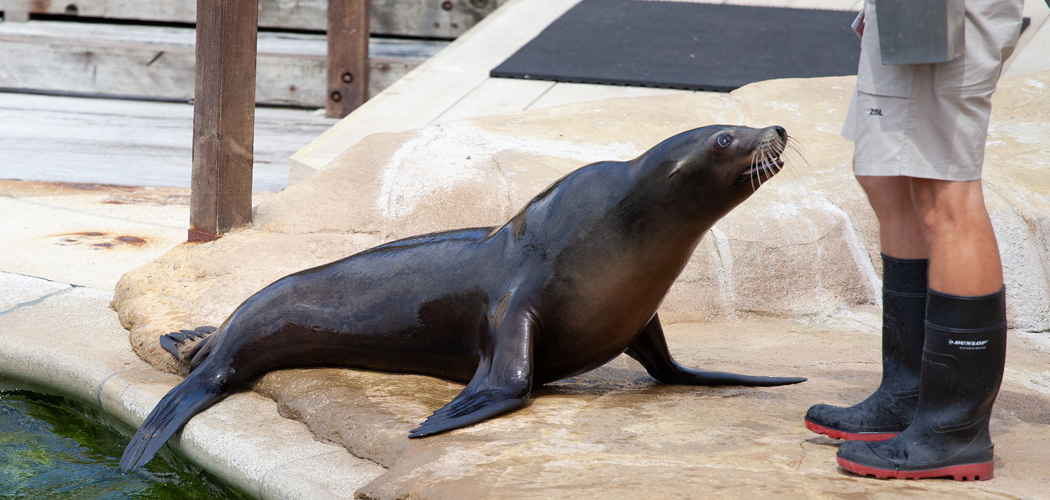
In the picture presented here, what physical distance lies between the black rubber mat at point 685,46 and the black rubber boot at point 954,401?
4.58 meters

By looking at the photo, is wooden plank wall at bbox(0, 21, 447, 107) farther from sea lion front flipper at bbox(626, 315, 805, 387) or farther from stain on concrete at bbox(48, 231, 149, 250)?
sea lion front flipper at bbox(626, 315, 805, 387)

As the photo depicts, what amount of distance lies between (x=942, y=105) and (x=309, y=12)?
30.3 feet

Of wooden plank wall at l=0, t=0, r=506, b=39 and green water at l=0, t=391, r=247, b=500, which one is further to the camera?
wooden plank wall at l=0, t=0, r=506, b=39

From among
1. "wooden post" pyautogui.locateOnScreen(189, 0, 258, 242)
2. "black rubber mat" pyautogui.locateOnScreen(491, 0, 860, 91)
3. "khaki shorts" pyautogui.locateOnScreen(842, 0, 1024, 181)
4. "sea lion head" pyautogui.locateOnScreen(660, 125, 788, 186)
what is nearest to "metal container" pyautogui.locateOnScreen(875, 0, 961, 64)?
"khaki shorts" pyautogui.locateOnScreen(842, 0, 1024, 181)

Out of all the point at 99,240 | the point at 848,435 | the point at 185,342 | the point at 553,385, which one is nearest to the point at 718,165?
the point at 848,435

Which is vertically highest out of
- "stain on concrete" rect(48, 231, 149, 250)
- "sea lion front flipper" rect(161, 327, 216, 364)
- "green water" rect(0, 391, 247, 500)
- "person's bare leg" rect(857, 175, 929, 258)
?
"person's bare leg" rect(857, 175, 929, 258)

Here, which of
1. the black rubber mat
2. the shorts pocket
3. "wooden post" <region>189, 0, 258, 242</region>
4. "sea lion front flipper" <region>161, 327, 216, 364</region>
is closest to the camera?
the shorts pocket

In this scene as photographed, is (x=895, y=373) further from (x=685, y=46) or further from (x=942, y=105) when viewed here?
(x=685, y=46)

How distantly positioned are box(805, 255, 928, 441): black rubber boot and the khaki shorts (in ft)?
1.09

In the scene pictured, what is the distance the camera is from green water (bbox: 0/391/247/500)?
112 inches

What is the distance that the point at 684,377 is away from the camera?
317 centimetres

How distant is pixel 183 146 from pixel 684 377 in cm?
606

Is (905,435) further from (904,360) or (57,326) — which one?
(57,326)

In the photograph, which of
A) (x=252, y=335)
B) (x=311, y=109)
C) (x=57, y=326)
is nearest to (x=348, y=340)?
(x=252, y=335)
